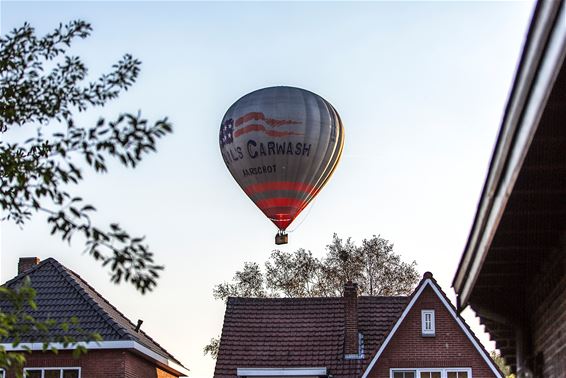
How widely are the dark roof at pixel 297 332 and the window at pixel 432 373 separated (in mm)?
1066

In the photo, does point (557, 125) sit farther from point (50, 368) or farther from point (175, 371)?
point (175, 371)

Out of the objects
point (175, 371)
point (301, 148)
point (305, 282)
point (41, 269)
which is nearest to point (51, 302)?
point (41, 269)

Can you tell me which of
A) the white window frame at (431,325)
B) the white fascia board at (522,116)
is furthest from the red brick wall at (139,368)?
the white fascia board at (522,116)

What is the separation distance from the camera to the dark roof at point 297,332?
3819 centimetres

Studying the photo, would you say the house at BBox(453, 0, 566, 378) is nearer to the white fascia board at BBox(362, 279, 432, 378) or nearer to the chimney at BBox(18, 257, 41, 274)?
the white fascia board at BBox(362, 279, 432, 378)

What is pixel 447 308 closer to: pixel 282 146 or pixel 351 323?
pixel 351 323

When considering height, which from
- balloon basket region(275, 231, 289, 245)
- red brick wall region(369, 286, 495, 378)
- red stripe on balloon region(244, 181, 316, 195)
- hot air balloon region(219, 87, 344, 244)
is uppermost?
hot air balloon region(219, 87, 344, 244)

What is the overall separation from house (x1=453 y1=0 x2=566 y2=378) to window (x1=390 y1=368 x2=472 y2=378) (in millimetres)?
23195

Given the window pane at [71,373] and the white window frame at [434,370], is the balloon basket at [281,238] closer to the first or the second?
the white window frame at [434,370]

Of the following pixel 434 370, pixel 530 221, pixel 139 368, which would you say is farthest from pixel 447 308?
pixel 530 221

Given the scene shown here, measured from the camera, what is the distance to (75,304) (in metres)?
37.3

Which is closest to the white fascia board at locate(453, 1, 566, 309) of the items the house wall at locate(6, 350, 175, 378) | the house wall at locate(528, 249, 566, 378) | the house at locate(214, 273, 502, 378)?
the house wall at locate(528, 249, 566, 378)

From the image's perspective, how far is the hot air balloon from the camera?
40.2 m

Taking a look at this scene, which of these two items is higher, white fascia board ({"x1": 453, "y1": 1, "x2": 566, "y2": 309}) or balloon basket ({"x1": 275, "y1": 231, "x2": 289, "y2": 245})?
balloon basket ({"x1": 275, "y1": 231, "x2": 289, "y2": 245})
